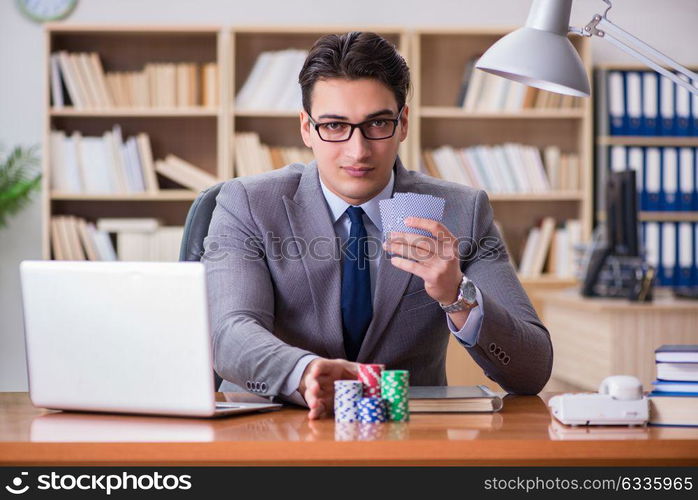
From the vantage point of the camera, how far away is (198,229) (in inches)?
78.7

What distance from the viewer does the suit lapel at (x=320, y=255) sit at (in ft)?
6.06

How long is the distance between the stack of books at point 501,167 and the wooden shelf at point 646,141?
7.7 inches

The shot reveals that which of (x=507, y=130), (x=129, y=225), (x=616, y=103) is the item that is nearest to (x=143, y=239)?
(x=129, y=225)

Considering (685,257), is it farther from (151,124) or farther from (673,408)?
(673,408)

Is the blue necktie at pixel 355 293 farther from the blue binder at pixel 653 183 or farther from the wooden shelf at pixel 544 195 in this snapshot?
the blue binder at pixel 653 183

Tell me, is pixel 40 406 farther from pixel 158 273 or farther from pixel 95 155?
pixel 95 155

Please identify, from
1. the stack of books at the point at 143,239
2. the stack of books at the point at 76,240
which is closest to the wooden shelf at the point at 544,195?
the stack of books at the point at 143,239

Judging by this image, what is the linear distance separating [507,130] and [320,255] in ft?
10.4

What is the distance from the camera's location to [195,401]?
4.38 feet

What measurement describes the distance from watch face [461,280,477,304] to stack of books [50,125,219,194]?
3147 mm

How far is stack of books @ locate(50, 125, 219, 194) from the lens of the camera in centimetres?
451

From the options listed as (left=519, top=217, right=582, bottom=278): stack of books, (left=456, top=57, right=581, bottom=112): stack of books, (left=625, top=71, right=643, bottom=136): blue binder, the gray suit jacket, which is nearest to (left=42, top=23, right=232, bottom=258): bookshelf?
(left=456, top=57, right=581, bottom=112): stack of books
